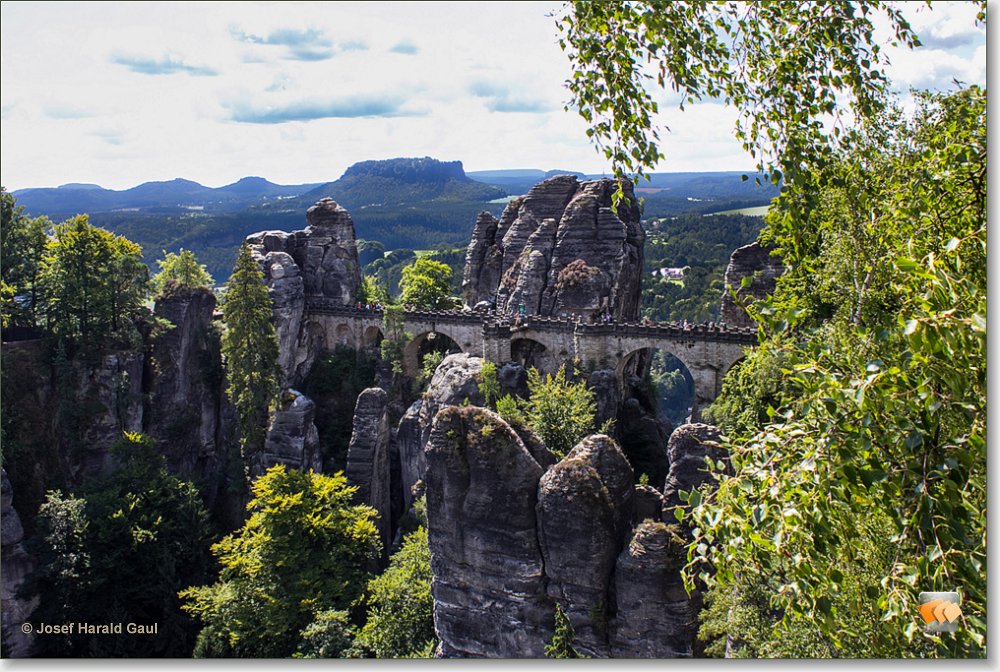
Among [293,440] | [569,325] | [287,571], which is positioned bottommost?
[287,571]

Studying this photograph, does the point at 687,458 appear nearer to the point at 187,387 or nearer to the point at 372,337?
the point at 187,387

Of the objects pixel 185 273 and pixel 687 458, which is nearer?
pixel 687 458

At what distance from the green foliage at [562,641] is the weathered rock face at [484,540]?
29 centimetres

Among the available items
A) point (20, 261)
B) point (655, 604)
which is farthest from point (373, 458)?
point (20, 261)

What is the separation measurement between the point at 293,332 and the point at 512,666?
119 ft

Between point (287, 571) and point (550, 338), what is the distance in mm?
18355

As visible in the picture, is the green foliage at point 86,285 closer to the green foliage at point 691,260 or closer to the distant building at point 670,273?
the green foliage at point 691,260

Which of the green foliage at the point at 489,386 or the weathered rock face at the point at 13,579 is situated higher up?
the green foliage at the point at 489,386

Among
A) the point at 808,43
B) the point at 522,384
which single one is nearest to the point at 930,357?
the point at 808,43

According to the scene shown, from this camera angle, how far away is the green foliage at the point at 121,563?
27.0 meters

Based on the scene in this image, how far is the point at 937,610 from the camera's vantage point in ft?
18.7

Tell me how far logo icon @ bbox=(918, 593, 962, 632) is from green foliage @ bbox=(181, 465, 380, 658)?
19327mm

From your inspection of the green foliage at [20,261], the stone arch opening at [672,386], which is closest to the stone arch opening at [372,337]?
the green foliage at [20,261]

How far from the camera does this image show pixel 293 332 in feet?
142
